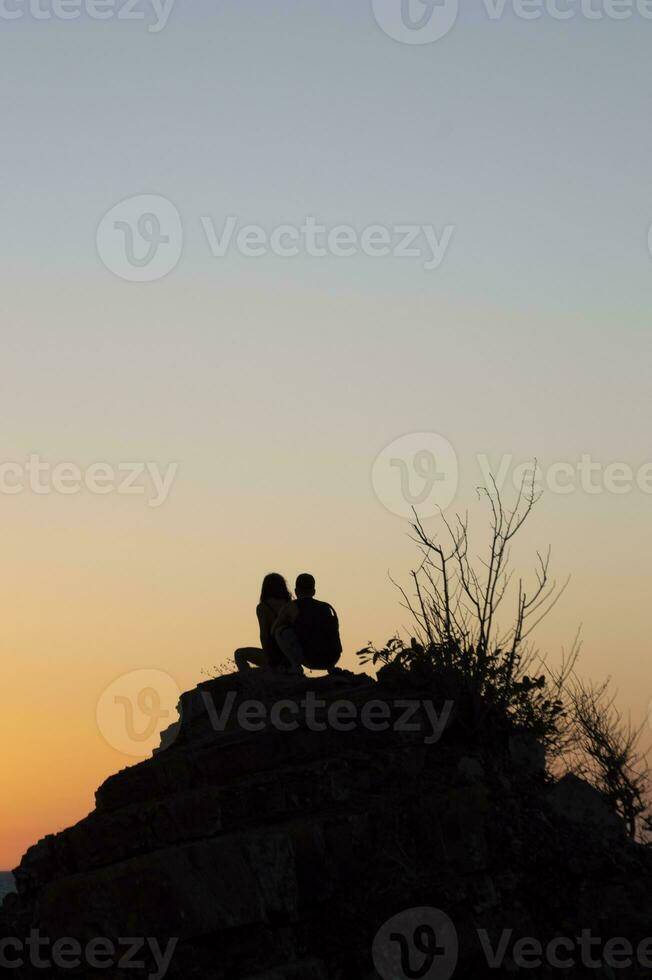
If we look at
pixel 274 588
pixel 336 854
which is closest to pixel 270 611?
pixel 274 588

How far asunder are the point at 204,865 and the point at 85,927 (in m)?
1.16

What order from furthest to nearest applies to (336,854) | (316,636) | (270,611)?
(270,611), (316,636), (336,854)

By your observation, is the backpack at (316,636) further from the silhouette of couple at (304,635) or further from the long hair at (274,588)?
the long hair at (274,588)

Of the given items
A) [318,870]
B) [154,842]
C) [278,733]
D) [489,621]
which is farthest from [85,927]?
[489,621]

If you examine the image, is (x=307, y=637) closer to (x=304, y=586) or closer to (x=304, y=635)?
(x=304, y=635)

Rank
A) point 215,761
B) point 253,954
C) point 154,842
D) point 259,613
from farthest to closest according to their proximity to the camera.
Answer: point 259,613 → point 215,761 → point 154,842 → point 253,954

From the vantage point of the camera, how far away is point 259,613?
15.6 m

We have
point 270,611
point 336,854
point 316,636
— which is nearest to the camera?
point 336,854

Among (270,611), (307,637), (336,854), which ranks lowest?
(336,854)

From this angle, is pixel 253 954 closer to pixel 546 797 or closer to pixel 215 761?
pixel 215 761

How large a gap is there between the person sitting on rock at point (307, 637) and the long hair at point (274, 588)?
22.4 inches

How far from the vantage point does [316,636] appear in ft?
48.5

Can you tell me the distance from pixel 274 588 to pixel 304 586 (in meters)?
0.62

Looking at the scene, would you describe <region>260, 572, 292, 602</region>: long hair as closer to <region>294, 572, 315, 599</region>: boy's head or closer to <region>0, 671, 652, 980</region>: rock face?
<region>294, 572, 315, 599</region>: boy's head
